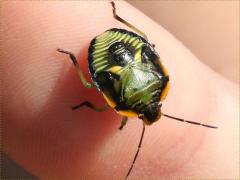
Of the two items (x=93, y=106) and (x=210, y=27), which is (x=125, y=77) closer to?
(x=93, y=106)

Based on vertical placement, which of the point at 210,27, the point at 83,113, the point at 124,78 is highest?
the point at 124,78

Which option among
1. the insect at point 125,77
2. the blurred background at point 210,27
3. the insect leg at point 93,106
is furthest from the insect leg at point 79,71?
the blurred background at point 210,27

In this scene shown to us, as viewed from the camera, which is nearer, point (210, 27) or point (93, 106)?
point (93, 106)

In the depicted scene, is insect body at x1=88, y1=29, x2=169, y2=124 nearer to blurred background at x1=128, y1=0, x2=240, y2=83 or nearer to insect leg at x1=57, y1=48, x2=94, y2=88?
insect leg at x1=57, y1=48, x2=94, y2=88

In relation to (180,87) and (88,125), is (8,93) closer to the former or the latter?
(88,125)

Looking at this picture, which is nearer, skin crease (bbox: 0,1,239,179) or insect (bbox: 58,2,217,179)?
insect (bbox: 58,2,217,179)

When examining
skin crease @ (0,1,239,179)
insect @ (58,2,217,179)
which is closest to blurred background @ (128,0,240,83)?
skin crease @ (0,1,239,179)

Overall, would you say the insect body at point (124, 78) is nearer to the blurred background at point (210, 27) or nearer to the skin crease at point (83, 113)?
the skin crease at point (83, 113)

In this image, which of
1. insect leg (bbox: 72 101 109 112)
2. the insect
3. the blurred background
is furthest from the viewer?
the blurred background

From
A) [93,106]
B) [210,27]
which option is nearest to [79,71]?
[93,106]
